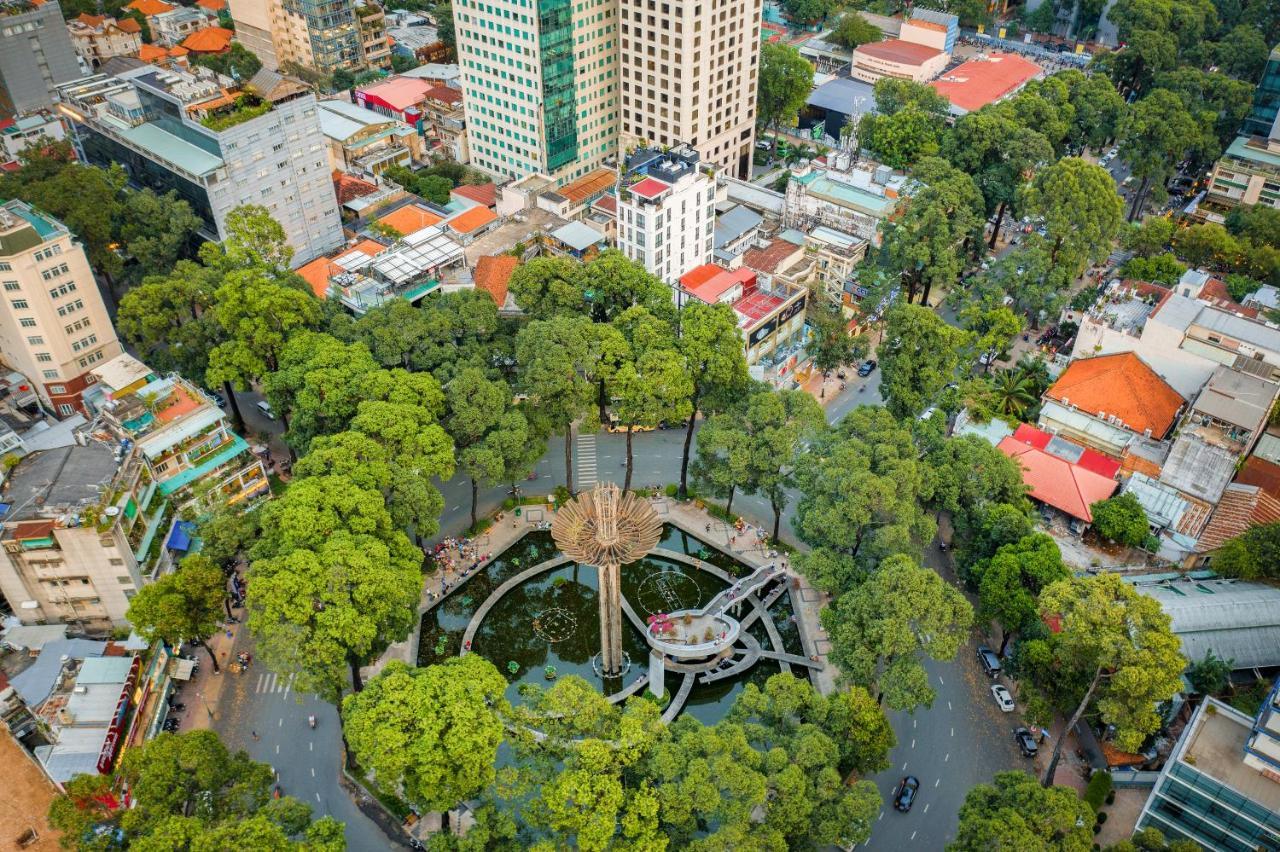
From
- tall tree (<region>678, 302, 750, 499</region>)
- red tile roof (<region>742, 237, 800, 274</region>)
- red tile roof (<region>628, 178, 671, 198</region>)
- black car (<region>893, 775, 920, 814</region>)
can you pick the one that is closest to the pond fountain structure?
black car (<region>893, 775, 920, 814</region>)

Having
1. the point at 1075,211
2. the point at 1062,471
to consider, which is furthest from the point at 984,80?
the point at 1062,471

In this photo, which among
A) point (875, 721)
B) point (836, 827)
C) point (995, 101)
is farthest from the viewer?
point (995, 101)

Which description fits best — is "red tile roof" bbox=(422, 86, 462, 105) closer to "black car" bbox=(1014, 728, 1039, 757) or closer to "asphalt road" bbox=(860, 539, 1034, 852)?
"asphalt road" bbox=(860, 539, 1034, 852)

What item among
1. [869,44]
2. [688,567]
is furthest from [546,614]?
[869,44]

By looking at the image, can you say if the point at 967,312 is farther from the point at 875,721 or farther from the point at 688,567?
the point at 875,721

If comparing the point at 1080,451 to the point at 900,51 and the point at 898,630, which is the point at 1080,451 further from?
the point at 900,51
